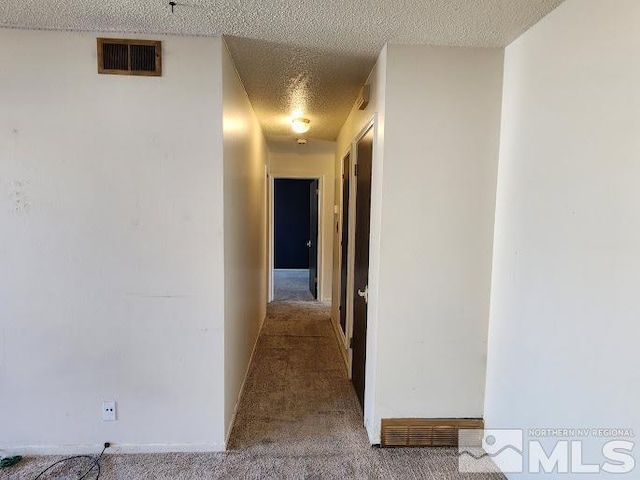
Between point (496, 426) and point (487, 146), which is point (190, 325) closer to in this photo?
point (496, 426)

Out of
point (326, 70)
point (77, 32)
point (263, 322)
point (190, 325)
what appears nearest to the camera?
point (77, 32)

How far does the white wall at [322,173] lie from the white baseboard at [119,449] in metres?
3.72

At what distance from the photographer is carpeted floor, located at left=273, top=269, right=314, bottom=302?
236 inches

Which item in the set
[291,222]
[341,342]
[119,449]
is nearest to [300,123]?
[341,342]

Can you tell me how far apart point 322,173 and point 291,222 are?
3.21 m

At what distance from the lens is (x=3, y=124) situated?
1.88 meters

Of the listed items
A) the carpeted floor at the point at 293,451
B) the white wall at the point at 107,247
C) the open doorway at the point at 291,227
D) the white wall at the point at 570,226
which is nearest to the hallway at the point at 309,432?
the carpeted floor at the point at 293,451

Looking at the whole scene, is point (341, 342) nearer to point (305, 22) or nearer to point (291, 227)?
point (305, 22)

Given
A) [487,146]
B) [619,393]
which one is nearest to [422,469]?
[619,393]

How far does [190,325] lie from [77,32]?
166 cm

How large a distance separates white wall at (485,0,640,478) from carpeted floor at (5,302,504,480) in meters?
0.61

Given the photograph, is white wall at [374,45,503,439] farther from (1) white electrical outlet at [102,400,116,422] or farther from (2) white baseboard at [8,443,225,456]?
(1) white electrical outlet at [102,400,116,422]

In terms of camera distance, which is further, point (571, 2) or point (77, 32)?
point (77, 32)

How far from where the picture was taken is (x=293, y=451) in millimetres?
2078
